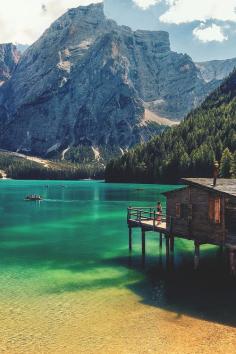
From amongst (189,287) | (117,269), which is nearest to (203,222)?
(189,287)

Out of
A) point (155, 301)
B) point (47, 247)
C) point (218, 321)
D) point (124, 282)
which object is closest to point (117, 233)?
point (47, 247)

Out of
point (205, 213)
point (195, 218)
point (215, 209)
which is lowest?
point (195, 218)

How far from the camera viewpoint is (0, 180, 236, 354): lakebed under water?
26.2m

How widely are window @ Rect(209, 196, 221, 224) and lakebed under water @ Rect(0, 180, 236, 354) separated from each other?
5862 mm

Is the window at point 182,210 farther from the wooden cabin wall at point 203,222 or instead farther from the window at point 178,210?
the wooden cabin wall at point 203,222

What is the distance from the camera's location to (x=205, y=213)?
40906 millimetres

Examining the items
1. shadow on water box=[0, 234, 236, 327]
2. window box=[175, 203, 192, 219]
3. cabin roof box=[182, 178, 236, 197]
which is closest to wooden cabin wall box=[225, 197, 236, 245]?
cabin roof box=[182, 178, 236, 197]

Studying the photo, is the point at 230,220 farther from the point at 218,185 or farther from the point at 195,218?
the point at 218,185

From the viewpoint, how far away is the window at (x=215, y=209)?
1554 inches

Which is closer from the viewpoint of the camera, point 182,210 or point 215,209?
point 215,209

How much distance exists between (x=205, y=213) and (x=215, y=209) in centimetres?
150

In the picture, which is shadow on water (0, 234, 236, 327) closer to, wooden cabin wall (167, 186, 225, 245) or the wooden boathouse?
the wooden boathouse

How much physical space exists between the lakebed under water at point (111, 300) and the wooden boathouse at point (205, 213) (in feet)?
12.5

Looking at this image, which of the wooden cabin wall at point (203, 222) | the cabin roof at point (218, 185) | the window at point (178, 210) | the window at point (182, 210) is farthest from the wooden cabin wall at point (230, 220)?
the window at point (178, 210)
